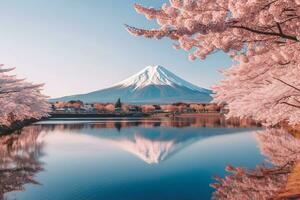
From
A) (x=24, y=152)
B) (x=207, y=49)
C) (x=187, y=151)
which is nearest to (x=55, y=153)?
(x=24, y=152)

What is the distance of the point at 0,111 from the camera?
22.5 meters

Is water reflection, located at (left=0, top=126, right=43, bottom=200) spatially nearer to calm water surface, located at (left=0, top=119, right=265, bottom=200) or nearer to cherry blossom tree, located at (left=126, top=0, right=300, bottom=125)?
calm water surface, located at (left=0, top=119, right=265, bottom=200)

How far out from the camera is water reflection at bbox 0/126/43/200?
13.4 m

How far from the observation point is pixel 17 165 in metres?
17.5

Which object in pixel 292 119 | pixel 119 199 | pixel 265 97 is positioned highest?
pixel 265 97

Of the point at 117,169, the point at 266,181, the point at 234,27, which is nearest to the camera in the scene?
the point at 234,27

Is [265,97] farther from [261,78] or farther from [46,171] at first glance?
[46,171]

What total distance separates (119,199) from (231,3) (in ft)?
27.4

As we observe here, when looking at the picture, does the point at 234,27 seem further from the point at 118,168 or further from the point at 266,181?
the point at 118,168

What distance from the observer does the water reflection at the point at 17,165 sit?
43.9 feet

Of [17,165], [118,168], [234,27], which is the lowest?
[118,168]

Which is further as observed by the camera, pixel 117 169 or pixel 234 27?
pixel 117 169

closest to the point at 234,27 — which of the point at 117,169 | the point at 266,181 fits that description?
the point at 266,181

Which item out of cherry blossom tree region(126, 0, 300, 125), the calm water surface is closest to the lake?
the calm water surface
